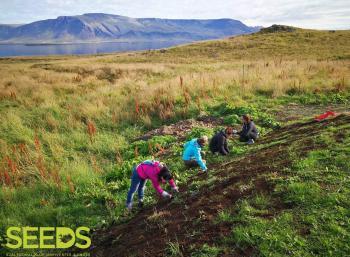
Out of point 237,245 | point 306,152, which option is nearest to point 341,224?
point 237,245

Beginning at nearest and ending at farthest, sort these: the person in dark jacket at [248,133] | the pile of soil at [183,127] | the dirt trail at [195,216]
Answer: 1. the dirt trail at [195,216]
2. the person in dark jacket at [248,133]
3. the pile of soil at [183,127]

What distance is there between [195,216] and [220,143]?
12.0 feet

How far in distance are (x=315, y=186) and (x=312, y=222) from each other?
94cm

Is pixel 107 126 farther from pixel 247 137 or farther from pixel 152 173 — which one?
pixel 152 173

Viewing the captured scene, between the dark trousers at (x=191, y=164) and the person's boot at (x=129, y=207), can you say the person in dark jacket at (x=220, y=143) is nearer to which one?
the dark trousers at (x=191, y=164)

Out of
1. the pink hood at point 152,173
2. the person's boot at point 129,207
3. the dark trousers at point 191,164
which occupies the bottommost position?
the person's boot at point 129,207

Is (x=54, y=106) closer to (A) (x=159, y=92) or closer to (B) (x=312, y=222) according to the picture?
(A) (x=159, y=92)

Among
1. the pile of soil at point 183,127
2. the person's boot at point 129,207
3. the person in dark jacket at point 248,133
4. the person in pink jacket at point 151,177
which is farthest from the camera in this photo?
the pile of soil at point 183,127

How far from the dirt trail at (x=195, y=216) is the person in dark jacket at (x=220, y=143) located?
1.25 metres

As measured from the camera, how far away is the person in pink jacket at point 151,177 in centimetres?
611

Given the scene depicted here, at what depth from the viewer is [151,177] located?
6.25 m

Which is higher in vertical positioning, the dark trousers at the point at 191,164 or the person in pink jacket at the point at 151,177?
the person in pink jacket at the point at 151,177

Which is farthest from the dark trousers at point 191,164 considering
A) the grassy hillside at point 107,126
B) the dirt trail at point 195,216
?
the dirt trail at point 195,216

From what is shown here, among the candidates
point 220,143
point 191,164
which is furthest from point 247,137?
point 191,164
